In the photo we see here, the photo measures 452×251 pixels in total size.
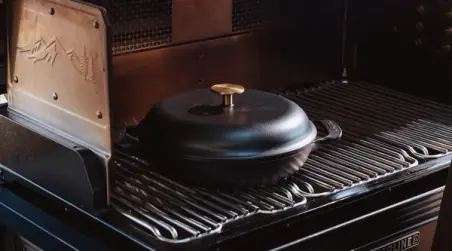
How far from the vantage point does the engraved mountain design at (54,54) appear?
1.11 metres

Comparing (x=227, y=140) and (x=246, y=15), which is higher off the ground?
(x=246, y=15)

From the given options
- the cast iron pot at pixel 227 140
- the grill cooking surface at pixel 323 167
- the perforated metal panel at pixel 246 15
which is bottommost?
the grill cooking surface at pixel 323 167

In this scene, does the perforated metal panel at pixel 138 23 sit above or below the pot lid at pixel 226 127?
above

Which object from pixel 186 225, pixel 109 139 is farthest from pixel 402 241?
pixel 109 139

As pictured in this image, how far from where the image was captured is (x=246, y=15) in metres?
1.69

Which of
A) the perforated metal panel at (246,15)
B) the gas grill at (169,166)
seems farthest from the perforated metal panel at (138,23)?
the perforated metal panel at (246,15)

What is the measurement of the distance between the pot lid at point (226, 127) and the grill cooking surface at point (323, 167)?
0.06 m

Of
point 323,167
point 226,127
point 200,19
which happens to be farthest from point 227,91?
point 200,19

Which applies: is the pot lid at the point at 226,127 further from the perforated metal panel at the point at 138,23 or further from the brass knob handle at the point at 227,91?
the perforated metal panel at the point at 138,23

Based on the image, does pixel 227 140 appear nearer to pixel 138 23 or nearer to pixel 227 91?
pixel 227 91

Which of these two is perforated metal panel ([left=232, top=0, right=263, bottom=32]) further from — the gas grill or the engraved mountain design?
the engraved mountain design

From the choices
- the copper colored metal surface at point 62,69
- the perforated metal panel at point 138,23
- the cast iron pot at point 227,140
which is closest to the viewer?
the copper colored metal surface at point 62,69

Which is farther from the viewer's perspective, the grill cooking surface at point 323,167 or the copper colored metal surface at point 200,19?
the copper colored metal surface at point 200,19

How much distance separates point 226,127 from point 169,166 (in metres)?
0.12
